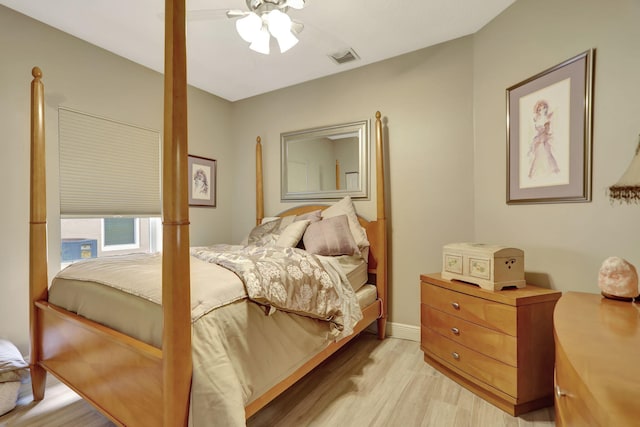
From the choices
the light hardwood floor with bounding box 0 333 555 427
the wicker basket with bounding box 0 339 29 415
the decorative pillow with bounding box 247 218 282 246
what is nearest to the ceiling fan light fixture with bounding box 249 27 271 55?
the decorative pillow with bounding box 247 218 282 246

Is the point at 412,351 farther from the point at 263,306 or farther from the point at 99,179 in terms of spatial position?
the point at 99,179

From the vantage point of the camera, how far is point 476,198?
235 cm

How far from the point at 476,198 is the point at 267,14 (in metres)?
2.04

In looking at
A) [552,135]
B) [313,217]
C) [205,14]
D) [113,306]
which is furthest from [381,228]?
[205,14]

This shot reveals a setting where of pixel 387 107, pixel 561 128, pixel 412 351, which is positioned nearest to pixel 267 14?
pixel 387 107

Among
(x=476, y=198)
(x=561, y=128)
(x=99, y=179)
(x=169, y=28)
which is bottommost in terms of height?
(x=476, y=198)

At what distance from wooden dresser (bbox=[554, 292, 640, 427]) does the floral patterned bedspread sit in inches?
40.5

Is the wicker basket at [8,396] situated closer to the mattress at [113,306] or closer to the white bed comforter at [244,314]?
the mattress at [113,306]

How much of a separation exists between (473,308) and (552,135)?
3.83 ft

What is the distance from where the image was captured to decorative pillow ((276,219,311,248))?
2406mm

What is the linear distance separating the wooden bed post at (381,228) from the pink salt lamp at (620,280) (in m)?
1.46

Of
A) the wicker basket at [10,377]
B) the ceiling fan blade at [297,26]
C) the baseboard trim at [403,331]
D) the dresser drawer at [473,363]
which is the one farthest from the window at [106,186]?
the dresser drawer at [473,363]

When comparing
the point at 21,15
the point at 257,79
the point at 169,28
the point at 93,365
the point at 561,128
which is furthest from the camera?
the point at 257,79

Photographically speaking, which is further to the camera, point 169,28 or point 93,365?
point 93,365
